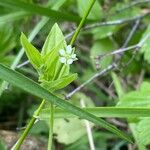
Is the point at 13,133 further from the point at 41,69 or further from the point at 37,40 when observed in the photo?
the point at 41,69

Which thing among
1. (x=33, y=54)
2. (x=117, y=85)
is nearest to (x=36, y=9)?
(x=117, y=85)

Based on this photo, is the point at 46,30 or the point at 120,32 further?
the point at 120,32

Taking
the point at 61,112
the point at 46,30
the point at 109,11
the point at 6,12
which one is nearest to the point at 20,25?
the point at 6,12

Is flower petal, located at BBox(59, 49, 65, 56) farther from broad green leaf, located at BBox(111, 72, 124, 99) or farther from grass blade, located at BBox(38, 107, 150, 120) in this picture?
broad green leaf, located at BBox(111, 72, 124, 99)

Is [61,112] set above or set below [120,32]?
below

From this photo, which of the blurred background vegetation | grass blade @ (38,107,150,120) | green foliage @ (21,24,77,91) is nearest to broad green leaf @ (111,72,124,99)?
the blurred background vegetation

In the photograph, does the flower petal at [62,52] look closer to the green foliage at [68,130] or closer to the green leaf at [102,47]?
the green foliage at [68,130]

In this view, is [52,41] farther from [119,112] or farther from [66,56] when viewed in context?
[119,112]

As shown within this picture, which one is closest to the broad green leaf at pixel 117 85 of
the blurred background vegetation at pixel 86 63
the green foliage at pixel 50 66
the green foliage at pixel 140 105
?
the blurred background vegetation at pixel 86 63
